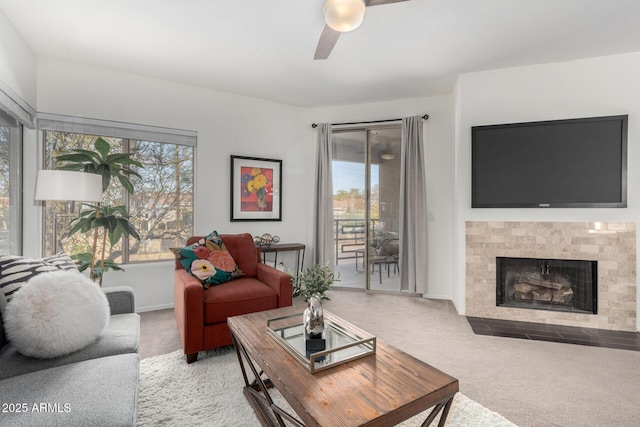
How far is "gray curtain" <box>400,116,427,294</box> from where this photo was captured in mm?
3910

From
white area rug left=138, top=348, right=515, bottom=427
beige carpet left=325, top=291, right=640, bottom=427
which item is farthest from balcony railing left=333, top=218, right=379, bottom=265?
white area rug left=138, top=348, right=515, bottom=427

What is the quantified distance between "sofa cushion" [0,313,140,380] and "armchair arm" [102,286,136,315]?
16cm

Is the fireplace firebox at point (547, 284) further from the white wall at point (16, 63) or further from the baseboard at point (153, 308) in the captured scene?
the white wall at point (16, 63)

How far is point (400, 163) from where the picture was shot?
4.10m

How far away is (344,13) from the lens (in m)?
1.69

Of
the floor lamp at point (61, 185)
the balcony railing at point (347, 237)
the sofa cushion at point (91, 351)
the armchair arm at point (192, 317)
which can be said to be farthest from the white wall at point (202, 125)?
the sofa cushion at point (91, 351)

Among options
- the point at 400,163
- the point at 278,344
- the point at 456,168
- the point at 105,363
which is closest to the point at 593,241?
the point at 456,168

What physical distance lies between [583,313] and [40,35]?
18.0ft

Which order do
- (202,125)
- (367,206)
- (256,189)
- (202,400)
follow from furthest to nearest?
(367,206)
(256,189)
(202,125)
(202,400)

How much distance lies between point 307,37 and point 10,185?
2.88 m

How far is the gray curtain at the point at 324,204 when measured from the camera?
14.0 feet

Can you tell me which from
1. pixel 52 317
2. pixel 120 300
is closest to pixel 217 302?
pixel 120 300

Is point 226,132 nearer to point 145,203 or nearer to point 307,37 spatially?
point 145,203

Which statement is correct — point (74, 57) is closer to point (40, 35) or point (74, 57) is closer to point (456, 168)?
point (40, 35)
